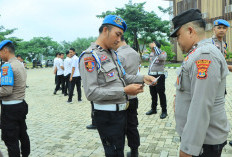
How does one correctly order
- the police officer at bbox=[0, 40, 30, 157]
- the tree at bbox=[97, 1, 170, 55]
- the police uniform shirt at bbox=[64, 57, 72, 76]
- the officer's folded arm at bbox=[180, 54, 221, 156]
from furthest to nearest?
the tree at bbox=[97, 1, 170, 55]
the police uniform shirt at bbox=[64, 57, 72, 76]
the police officer at bbox=[0, 40, 30, 157]
the officer's folded arm at bbox=[180, 54, 221, 156]

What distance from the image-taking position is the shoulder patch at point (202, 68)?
142 cm

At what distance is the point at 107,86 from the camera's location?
2162mm

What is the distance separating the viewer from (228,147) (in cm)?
356

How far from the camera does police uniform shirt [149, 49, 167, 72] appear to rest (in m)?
5.36

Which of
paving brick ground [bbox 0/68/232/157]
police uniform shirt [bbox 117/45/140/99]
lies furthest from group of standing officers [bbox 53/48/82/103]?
police uniform shirt [bbox 117/45/140/99]

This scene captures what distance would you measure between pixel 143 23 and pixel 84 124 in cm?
2729

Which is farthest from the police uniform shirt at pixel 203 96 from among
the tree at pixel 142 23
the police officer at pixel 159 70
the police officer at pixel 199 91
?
the tree at pixel 142 23

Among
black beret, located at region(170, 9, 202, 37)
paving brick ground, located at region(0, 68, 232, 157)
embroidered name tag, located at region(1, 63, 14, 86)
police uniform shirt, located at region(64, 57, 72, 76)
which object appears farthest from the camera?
police uniform shirt, located at region(64, 57, 72, 76)

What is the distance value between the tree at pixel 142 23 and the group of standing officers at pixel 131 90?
91.6 feet

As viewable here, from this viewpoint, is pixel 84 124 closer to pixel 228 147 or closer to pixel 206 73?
pixel 228 147

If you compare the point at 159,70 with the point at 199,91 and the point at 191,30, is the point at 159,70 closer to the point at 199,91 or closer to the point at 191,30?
the point at 191,30

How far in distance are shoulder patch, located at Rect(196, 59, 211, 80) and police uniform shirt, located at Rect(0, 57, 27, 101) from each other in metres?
2.48

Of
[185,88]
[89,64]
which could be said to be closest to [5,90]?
[89,64]

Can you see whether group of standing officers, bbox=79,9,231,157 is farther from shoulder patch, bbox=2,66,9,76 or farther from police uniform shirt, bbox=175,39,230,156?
shoulder patch, bbox=2,66,9,76
